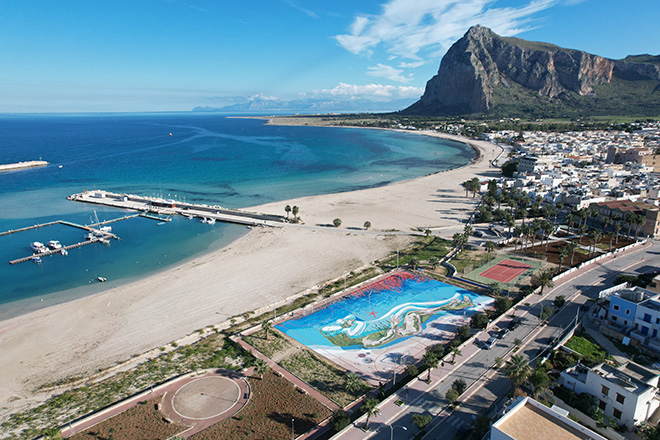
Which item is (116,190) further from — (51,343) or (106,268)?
(51,343)

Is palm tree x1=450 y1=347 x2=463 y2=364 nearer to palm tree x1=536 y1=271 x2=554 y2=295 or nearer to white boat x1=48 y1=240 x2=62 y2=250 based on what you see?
palm tree x1=536 y1=271 x2=554 y2=295

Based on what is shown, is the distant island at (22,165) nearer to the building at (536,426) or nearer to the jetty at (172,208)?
the jetty at (172,208)

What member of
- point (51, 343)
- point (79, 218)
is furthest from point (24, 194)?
point (51, 343)

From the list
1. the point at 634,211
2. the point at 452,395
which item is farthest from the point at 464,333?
the point at 634,211

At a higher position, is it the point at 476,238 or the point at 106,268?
the point at 476,238

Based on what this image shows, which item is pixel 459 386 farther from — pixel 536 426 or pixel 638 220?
pixel 638 220

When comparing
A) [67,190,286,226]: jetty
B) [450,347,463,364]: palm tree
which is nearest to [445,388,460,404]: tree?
[450,347,463,364]: palm tree
